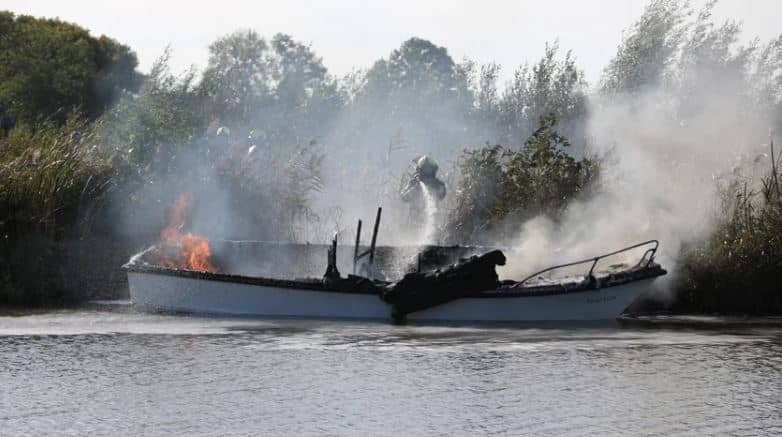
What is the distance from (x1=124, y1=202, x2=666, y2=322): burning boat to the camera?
75.4ft

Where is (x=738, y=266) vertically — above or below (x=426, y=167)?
below

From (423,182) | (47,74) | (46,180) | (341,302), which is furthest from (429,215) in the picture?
(47,74)

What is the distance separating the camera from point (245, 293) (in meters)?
24.3

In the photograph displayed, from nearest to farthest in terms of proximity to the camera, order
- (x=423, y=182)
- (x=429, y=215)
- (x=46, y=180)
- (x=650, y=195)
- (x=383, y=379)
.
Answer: (x=383, y=379), (x=46, y=180), (x=650, y=195), (x=429, y=215), (x=423, y=182)

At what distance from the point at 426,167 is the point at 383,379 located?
579 inches

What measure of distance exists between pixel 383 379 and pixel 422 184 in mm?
14855

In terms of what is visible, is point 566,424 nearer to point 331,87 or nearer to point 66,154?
point 66,154

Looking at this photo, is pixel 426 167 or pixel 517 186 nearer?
pixel 517 186

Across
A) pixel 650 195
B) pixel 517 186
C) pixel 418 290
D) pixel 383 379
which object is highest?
pixel 517 186

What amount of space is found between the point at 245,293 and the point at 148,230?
6.28 metres

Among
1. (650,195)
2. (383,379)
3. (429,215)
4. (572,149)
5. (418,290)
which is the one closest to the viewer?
(383,379)

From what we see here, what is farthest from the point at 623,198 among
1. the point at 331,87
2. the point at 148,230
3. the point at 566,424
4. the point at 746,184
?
the point at 331,87

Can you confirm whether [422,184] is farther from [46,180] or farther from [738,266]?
[738,266]

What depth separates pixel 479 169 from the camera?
1214 inches
